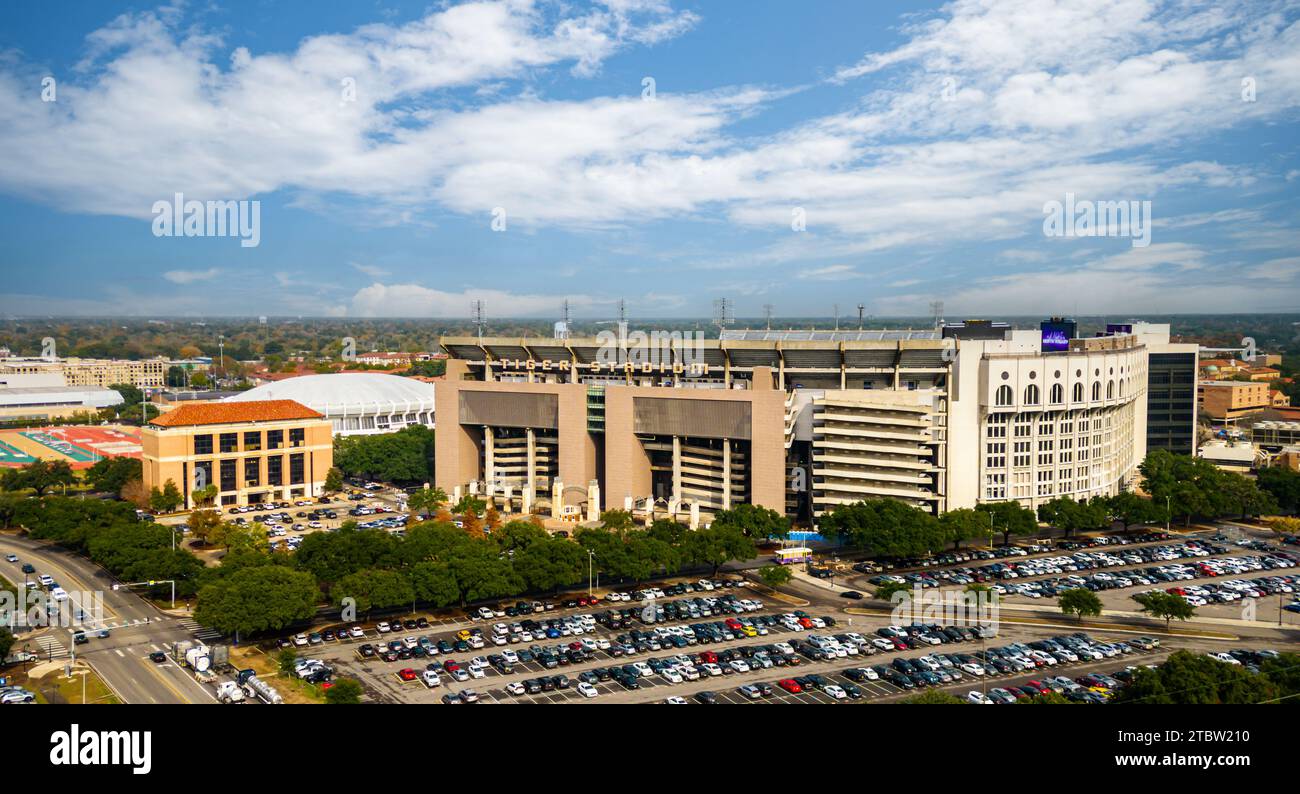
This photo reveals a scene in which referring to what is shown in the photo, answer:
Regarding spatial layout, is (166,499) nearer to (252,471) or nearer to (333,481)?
(252,471)

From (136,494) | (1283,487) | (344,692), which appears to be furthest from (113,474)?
(1283,487)

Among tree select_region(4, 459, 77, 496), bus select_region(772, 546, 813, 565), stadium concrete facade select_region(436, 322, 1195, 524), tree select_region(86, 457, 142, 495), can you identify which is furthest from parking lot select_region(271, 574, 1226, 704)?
tree select_region(4, 459, 77, 496)

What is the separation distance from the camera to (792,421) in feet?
148

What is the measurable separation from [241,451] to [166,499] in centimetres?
505

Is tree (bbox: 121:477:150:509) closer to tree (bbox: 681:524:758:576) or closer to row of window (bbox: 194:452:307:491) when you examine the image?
row of window (bbox: 194:452:307:491)

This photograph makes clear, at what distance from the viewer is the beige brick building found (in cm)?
4794

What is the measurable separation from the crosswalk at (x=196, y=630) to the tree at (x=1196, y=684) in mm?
24856

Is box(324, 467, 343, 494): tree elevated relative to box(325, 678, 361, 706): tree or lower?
elevated

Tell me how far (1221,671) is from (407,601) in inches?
887

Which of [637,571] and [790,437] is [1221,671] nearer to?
[637,571]

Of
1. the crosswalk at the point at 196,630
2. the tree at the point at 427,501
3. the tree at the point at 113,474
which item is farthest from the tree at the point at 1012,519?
the tree at the point at 113,474
